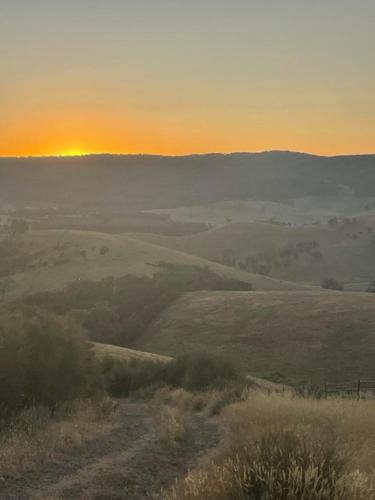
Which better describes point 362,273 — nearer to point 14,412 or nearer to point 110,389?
point 110,389

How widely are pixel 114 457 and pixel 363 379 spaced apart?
146 ft

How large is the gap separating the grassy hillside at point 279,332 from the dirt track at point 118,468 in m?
43.2

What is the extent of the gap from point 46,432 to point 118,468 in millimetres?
3625

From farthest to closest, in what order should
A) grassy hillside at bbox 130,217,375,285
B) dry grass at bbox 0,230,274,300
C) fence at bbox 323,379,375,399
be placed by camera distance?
grassy hillside at bbox 130,217,375,285, dry grass at bbox 0,230,274,300, fence at bbox 323,379,375,399

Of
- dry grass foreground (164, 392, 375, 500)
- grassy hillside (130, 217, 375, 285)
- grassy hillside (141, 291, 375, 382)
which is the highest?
dry grass foreground (164, 392, 375, 500)

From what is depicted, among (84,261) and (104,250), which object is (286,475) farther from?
(104,250)

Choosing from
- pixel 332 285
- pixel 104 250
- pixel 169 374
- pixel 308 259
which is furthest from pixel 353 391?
pixel 308 259

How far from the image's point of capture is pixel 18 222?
17438 cm

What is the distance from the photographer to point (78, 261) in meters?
125

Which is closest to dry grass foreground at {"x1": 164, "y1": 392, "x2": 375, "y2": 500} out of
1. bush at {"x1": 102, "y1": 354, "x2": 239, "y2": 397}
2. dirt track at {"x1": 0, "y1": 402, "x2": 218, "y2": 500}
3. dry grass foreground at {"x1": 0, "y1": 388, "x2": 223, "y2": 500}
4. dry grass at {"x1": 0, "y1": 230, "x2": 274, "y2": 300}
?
dirt track at {"x1": 0, "y1": 402, "x2": 218, "y2": 500}

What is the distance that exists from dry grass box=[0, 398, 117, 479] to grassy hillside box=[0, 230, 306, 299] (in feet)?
278

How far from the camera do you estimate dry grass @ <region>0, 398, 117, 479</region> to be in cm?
1249

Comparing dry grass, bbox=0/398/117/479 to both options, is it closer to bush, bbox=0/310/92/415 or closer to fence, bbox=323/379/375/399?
bush, bbox=0/310/92/415

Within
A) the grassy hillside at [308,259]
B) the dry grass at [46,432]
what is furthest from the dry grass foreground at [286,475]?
the grassy hillside at [308,259]
